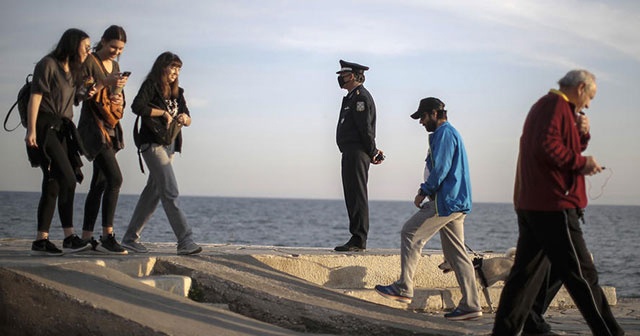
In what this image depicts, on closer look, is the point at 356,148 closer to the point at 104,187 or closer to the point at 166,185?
the point at 166,185

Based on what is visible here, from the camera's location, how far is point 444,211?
730 cm

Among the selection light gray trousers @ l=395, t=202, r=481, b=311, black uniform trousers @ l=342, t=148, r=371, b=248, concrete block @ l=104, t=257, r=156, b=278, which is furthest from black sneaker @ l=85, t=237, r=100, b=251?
black uniform trousers @ l=342, t=148, r=371, b=248

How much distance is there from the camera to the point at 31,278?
225 inches

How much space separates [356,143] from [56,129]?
343cm

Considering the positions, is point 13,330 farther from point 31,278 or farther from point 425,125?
point 425,125

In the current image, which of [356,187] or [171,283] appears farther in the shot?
[356,187]

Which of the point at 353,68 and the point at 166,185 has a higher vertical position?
the point at 353,68

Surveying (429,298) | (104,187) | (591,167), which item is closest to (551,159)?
(591,167)

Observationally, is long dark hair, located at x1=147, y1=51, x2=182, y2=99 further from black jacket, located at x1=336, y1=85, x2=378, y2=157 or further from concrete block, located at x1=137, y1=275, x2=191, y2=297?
black jacket, located at x1=336, y1=85, x2=378, y2=157

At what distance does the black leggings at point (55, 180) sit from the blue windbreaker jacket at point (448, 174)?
3008 millimetres

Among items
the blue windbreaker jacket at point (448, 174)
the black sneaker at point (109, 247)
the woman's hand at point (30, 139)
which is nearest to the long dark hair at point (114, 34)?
the woman's hand at point (30, 139)

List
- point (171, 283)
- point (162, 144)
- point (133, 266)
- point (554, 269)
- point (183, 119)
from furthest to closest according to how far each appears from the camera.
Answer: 1. point (183, 119)
2. point (162, 144)
3. point (133, 266)
4. point (171, 283)
5. point (554, 269)

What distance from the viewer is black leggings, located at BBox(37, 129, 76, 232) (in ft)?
23.7

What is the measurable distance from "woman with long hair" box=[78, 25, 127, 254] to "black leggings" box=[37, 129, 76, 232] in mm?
278
